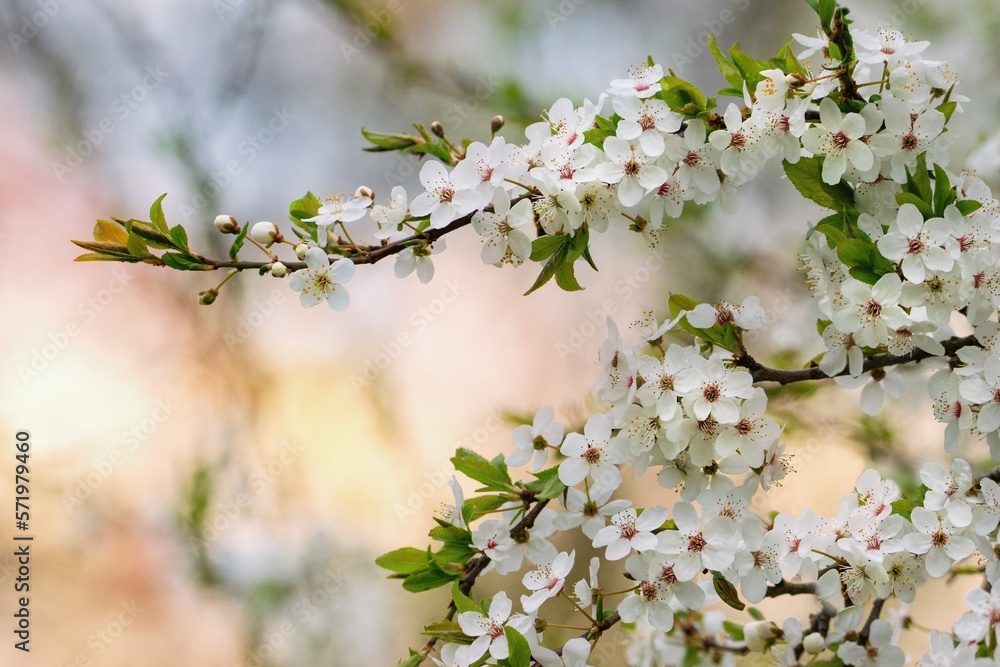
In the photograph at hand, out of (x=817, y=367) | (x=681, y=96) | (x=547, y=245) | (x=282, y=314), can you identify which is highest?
(x=681, y=96)

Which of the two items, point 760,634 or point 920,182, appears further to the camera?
point 760,634

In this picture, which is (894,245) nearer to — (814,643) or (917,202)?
(917,202)

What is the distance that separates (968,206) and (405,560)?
0.54 metres

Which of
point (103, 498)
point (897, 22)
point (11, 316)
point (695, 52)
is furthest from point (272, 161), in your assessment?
point (897, 22)

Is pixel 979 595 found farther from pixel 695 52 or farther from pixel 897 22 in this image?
pixel 695 52

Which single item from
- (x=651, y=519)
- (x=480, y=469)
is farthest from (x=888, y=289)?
(x=480, y=469)

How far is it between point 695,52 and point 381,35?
2.26ft

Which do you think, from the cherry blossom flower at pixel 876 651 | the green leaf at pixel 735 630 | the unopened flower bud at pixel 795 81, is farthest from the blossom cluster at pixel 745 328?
the green leaf at pixel 735 630

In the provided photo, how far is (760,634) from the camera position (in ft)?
3.00

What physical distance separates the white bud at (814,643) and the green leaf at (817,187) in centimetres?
43

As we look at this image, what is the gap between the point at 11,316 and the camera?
1.72m

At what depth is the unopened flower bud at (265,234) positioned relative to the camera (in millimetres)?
696

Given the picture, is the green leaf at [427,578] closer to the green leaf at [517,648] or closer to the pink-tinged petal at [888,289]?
the green leaf at [517,648]

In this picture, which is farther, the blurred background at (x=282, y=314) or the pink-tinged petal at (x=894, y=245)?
the blurred background at (x=282, y=314)
